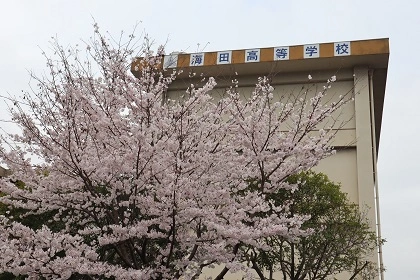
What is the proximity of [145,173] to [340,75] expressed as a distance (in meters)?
11.8

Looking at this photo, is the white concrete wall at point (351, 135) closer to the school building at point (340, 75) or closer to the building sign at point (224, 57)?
the school building at point (340, 75)

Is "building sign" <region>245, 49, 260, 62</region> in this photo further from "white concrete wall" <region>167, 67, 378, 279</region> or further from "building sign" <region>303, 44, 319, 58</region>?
"building sign" <region>303, 44, 319, 58</region>

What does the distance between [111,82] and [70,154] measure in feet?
5.30

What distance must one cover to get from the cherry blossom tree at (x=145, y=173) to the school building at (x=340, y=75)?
8.01 m

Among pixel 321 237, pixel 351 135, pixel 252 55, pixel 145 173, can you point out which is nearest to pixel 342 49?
pixel 351 135

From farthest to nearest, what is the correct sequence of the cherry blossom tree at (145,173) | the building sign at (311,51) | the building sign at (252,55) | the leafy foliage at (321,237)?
the building sign at (252,55) < the building sign at (311,51) < the leafy foliage at (321,237) < the cherry blossom tree at (145,173)

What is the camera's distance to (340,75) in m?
17.1

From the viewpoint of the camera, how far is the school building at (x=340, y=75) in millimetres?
16031

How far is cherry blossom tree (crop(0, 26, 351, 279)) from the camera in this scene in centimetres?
648

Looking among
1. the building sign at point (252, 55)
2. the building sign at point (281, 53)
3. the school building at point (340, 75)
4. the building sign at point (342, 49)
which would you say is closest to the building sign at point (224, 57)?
the school building at point (340, 75)

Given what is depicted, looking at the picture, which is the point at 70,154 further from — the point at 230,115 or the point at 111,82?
the point at 230,115

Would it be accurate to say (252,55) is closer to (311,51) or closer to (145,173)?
(311,51)

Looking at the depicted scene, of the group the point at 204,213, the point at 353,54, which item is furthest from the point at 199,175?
the point at 353,54

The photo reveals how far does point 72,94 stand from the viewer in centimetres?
729
